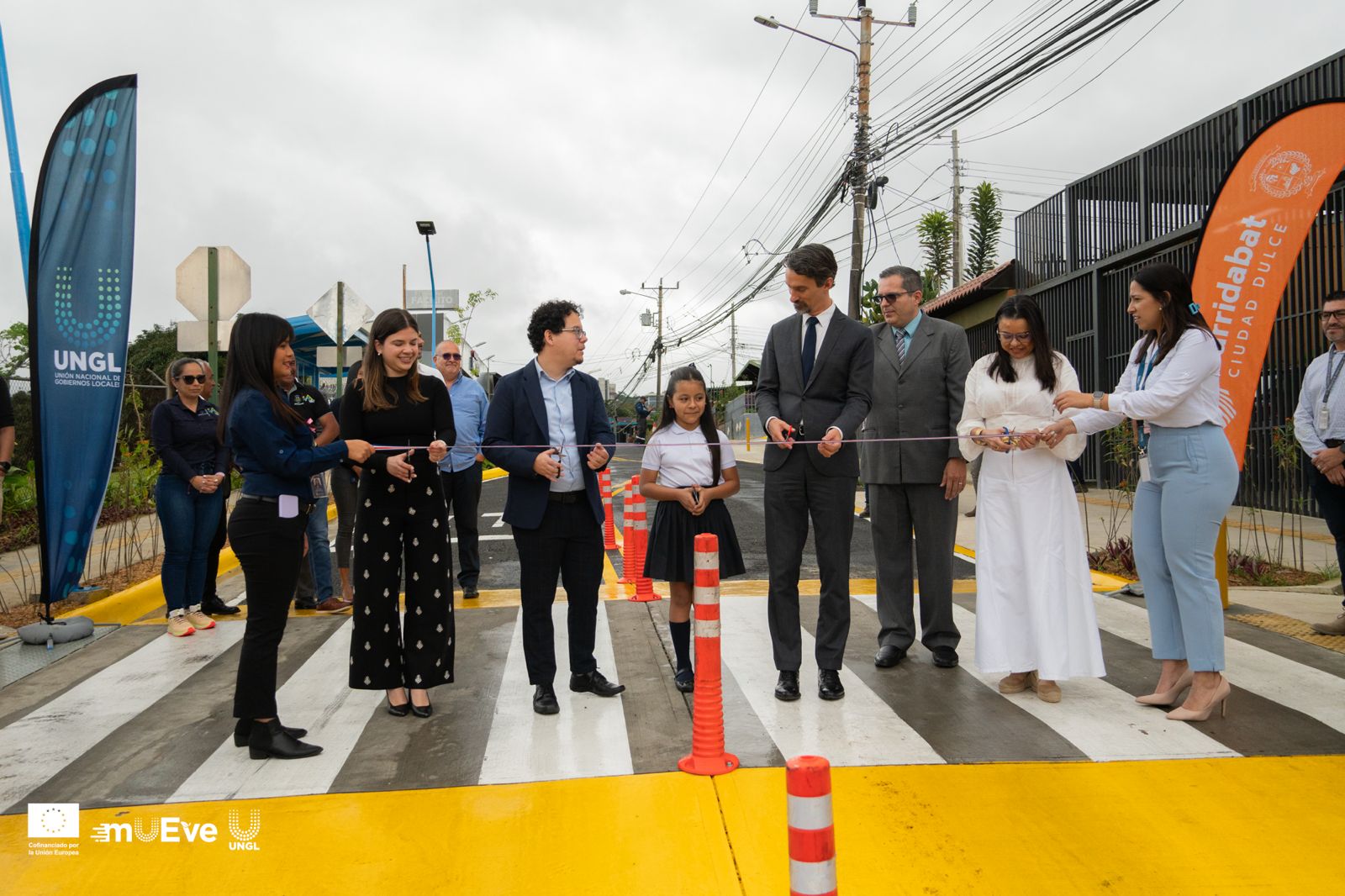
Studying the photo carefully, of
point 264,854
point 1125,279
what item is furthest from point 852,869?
point 1125,279

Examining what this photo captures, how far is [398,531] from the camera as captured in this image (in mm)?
Answer: 4734

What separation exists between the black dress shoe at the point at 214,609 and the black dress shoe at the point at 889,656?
16.0 ft

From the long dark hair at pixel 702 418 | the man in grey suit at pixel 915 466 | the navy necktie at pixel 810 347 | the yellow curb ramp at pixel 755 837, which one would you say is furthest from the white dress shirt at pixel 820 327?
the yellow curb ramp at pixel 755 837

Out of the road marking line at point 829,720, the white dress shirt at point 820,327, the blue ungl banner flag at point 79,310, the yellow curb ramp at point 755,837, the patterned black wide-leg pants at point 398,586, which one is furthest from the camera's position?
the blue ungl banner flag at point 79,310

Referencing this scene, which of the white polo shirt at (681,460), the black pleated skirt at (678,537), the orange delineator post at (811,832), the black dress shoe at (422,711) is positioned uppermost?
the white polo shirt at (681,460)

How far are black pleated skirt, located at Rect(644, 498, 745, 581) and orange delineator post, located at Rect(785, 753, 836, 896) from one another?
122 inches

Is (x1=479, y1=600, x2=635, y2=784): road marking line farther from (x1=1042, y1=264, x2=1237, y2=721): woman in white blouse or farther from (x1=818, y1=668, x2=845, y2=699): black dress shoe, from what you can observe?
(x1=1042, y1=264, x2=1237, y2=721): woman in white blouse

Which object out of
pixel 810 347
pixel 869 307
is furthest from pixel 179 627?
pixel 869 307

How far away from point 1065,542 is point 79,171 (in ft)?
22.9

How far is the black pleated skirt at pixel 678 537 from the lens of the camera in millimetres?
5137

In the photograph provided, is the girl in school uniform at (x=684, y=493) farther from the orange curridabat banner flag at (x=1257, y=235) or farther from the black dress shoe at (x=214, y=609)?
the black dress shoe at (x=214, y=609)

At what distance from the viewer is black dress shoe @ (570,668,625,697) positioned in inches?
199

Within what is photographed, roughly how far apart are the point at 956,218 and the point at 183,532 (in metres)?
35.2

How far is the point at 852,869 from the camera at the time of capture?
3.18 m
